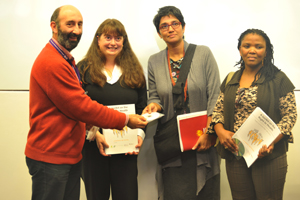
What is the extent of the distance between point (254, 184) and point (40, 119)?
139cm

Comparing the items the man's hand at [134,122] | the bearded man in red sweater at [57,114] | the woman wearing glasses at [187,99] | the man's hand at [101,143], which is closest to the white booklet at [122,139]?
the man's hand at [101,143]

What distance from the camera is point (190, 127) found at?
220cm

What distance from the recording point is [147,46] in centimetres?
280

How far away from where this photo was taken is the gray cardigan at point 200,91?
7.27 ft

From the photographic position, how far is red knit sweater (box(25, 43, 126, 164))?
151 cm

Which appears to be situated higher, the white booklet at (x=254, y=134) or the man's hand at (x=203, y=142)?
the white booklet at (x=254, y=134)

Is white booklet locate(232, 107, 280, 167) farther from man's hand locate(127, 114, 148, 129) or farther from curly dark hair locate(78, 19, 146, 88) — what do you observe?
curly dark hair locate(78, 19, 146, 88)

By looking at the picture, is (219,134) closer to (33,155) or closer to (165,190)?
(165,190)

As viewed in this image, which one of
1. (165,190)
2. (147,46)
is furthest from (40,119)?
(147,46)

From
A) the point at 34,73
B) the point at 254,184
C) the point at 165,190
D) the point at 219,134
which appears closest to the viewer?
the point at 34,73

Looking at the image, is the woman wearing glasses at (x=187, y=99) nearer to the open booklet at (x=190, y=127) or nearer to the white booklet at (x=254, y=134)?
the open booklet at (x=190, y=127)

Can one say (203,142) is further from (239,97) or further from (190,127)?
(239,97)

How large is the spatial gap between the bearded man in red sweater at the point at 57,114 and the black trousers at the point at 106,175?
52 centimetres

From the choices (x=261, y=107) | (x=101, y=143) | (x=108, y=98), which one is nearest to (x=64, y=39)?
(x=108, y=98)
